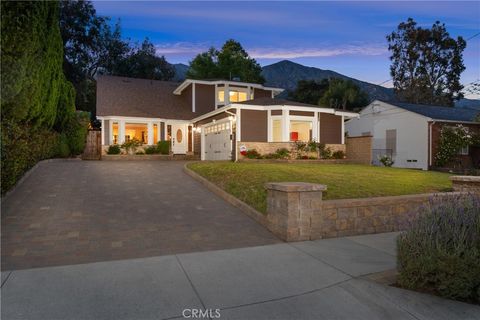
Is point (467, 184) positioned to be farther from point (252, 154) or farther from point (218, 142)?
point (218, 142)

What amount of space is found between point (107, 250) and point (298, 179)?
6131 millimetres

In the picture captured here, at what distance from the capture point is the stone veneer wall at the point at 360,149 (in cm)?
1886

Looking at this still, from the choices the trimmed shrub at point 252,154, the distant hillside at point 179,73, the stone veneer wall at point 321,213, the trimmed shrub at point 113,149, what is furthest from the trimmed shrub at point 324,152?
the distant hillside at point 179,73

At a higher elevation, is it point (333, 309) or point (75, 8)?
point (75, 8)

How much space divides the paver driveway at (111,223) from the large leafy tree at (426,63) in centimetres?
4029

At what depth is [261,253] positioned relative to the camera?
212 inches

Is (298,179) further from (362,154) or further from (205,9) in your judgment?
(362,154)

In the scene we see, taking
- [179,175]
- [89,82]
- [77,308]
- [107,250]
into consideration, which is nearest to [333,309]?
[77,308]

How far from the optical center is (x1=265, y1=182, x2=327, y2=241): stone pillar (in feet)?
19.9

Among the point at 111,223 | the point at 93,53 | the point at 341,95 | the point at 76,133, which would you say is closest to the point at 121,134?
the point at 76,133

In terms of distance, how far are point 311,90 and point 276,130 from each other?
26795 mm

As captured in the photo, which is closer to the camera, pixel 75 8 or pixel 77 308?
pixel 77 308

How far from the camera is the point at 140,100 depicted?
25188mm

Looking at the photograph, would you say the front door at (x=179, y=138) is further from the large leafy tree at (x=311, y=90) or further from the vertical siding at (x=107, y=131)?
the large leafy tree at (x=311, y=90)
